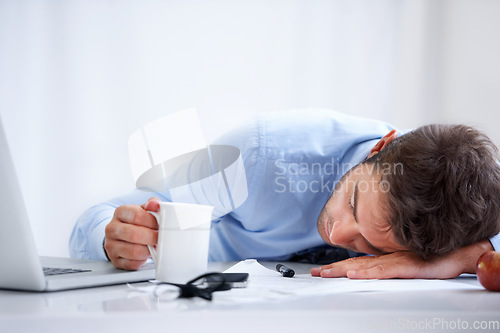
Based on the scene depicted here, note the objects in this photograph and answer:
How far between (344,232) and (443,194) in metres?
0.19

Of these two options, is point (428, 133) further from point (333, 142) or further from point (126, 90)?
point (126, 90)

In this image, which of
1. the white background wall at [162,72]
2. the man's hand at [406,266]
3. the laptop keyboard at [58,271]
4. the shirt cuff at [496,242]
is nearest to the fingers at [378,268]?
the man's hand at [406,266]

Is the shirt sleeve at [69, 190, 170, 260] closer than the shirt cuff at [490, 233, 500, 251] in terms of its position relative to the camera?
A: No

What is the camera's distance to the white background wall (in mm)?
2236

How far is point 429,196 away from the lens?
0.78m

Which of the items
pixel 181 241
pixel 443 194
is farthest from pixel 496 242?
pixel 181 241

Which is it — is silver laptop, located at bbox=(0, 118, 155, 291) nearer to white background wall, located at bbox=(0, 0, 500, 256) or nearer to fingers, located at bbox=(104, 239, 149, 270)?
fingers, located at bbox=(104, 239, 149, 270)

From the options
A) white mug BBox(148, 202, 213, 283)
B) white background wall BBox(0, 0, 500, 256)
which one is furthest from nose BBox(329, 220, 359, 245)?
white background wall BBox(0, 0, 500, 256)

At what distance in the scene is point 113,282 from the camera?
63 centimetres

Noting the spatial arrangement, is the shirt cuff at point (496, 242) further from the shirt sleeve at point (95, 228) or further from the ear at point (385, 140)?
the shirt sleeve at point (95, 228)

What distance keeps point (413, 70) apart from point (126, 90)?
140 centimetres

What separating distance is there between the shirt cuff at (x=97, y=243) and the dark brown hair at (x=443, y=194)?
0.57 metres

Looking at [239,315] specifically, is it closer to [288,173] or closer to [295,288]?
[295,288]

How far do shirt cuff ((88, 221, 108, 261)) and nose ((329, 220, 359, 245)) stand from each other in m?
0.46
